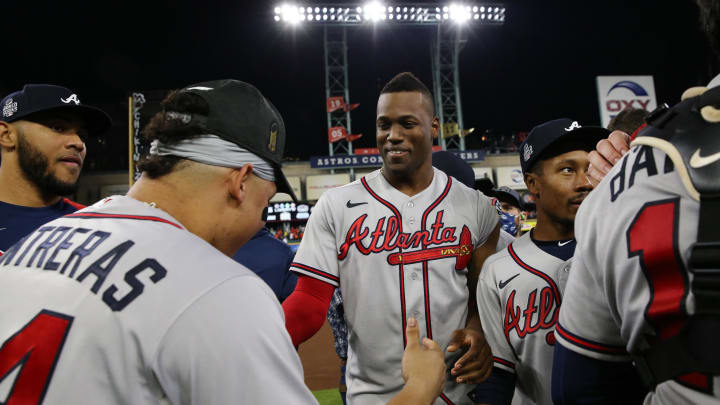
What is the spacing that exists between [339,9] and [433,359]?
67.1 feet

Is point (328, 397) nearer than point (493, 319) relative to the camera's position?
No

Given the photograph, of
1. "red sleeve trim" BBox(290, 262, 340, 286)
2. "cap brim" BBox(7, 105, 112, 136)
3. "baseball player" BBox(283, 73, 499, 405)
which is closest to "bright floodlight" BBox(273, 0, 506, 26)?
"cap brim" BBox(7, 105, 112, 136)

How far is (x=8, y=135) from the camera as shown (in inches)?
91.8

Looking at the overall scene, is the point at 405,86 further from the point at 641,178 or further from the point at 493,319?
the point at 641,178

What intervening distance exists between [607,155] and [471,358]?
2.97 feet

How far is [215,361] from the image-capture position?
74 centimetres

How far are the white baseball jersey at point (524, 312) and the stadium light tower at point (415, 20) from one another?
687 inches

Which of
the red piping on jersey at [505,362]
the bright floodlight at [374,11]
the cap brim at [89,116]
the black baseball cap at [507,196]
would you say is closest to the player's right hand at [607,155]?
the red piping on jersey at [505,362]

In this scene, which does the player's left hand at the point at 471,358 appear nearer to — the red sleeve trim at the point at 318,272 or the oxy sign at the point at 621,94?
the red sleeve trim at the point at 318,272

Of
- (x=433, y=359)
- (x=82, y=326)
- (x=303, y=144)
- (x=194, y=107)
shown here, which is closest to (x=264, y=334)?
(x=82, y=326)

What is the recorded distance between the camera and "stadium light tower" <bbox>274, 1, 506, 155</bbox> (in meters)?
19.5

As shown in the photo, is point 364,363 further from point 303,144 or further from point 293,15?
point 303,144

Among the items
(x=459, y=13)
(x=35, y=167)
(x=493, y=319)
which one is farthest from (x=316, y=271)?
(x=459, y=13)

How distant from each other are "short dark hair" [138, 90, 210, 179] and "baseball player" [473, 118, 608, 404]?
1.37 meters
